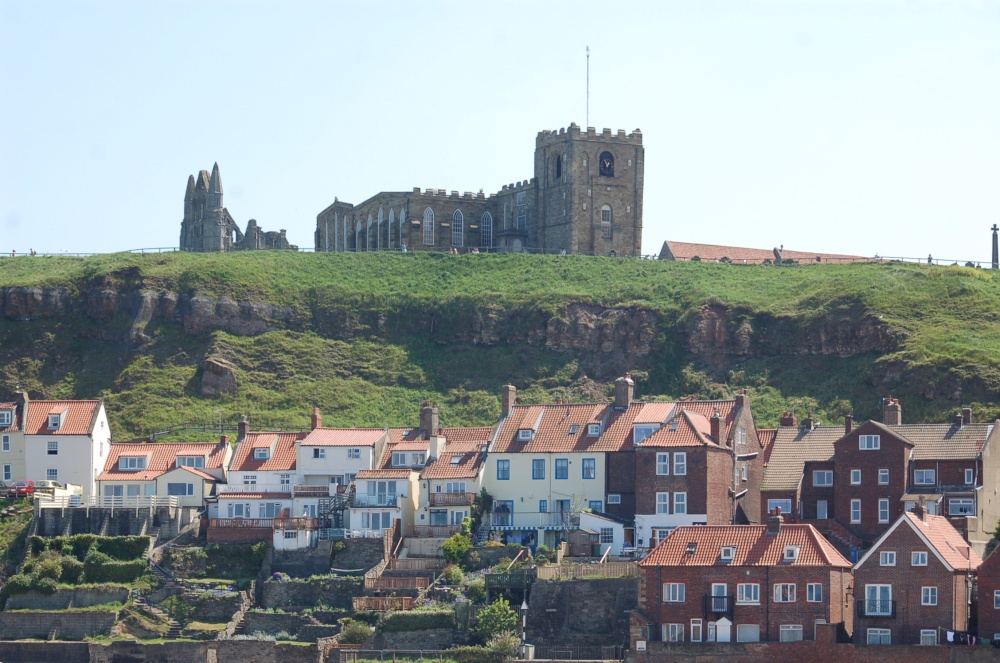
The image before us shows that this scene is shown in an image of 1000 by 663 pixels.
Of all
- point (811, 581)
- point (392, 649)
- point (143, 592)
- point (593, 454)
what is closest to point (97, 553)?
point (143, 592)

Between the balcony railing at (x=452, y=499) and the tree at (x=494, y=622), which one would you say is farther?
the balcony railing at (x=452, y=499)

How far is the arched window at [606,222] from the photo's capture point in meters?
158

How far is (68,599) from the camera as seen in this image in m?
96.6

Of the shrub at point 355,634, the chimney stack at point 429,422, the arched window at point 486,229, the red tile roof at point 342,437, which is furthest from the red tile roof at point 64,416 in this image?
the arched window at point 486,229

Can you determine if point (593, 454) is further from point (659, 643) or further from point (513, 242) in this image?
point (513, 242)

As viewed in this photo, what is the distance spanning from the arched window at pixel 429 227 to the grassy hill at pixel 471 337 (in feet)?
53.9

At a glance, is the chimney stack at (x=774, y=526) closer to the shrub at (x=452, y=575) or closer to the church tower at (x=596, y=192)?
the shrub at (x=452, y=575)

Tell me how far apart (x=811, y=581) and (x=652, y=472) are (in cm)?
1307

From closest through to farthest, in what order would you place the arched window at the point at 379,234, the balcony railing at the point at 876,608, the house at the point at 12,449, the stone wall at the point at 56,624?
1. the balcony railing at the point at 876,608
2. the stone wall at the point at 56,624
3. the house at the point at 12,449
4. the arched window at the point at 379,234

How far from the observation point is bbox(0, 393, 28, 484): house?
108 metres

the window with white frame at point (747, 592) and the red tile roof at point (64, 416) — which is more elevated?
the red tile roof at point (64, 416)

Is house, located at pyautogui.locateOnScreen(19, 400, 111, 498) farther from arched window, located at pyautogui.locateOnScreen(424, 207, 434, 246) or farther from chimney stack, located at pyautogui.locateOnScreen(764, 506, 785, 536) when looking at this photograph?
arched window, located at pyautogui.locateOnScreen(424, 207, 434, 246)

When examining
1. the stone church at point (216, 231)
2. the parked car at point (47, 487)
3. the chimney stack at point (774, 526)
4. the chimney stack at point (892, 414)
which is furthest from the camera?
the stone church at point (216, 231)

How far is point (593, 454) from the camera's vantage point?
100 meters
